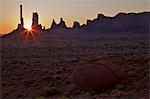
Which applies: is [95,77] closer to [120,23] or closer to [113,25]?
[113,25]

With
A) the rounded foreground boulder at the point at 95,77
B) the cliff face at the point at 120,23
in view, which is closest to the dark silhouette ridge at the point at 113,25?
the cliff face at the point at 120,23

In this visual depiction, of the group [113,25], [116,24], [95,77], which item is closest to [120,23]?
[116,24]

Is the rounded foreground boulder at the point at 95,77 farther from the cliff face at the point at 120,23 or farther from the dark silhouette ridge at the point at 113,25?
the cliff face at the point at 120,23

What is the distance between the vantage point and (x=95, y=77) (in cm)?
1477

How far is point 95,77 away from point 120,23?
8940 centimetres

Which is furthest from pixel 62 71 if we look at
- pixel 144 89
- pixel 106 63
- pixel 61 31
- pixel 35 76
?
pixel 61 31

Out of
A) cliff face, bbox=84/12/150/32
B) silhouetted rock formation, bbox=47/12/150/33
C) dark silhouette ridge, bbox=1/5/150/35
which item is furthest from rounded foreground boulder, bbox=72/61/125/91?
cliff face, bbox=84/12/150/32

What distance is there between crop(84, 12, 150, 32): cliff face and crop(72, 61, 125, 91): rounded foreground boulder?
262 feet

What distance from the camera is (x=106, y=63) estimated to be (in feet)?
52.0

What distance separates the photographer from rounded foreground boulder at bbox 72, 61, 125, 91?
14.8 m

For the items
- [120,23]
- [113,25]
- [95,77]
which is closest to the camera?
[95,77]

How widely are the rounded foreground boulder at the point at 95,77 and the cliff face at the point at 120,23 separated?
7978 cm

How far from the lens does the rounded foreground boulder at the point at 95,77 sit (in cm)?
1477

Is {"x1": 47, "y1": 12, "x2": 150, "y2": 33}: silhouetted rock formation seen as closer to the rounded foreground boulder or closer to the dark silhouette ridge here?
the dark silhouette ridge
